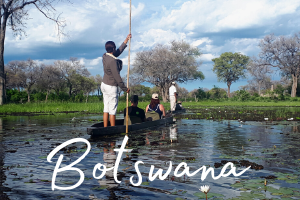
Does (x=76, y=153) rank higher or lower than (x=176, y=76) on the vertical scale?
lower

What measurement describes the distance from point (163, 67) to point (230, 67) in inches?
1459

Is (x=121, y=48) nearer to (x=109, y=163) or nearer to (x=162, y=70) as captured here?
(x=109, y=163)

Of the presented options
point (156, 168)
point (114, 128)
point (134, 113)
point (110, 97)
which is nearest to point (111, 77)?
point (110, 97)

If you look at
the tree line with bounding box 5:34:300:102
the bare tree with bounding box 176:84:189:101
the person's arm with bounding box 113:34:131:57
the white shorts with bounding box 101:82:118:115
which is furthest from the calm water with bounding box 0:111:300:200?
the bare tree with bounding box 176:84:189:101

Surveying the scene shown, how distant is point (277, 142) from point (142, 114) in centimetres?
527

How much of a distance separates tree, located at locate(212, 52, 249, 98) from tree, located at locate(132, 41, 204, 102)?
24.9 meters

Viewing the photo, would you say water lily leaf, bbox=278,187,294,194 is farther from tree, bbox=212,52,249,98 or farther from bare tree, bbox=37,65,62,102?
tree, bbox=212,52,249,98

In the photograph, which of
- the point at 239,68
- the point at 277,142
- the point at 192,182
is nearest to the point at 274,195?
the point at 192,182

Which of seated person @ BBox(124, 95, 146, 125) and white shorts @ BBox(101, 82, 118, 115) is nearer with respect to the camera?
white shorts @ BBox(101, 82, 118, 115)

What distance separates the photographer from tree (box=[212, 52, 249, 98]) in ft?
314

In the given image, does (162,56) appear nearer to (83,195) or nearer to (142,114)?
(142,114)

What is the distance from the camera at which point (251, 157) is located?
6793 millimetres

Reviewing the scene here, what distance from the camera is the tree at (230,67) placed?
95.7 metres

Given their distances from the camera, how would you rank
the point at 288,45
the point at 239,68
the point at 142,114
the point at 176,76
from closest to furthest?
the point at 142,114 → the point at 288,45 → the point at 176,76 → the point at 239,68
